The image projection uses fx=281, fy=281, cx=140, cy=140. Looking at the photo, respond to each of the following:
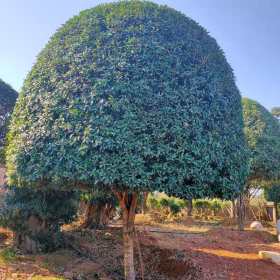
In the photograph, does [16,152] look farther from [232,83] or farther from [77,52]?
[232,83]

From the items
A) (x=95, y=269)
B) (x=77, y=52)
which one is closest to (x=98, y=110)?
(x=77, y=52)

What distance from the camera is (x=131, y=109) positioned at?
3.82m

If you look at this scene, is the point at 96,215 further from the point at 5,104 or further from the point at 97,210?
the point at 5,104

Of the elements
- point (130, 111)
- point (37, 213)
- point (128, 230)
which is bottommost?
point (128, 230)

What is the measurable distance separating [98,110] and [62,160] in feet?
2.74

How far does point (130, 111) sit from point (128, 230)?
2.23 m

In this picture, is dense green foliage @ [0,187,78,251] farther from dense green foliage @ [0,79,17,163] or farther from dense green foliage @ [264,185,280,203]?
dense green foliage @ [264,185,280,203]

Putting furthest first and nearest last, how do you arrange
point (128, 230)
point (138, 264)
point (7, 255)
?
point (138, 264)
point (7, 255)
point (128, 230)

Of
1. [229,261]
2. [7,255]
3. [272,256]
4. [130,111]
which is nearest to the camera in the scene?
[130,111]

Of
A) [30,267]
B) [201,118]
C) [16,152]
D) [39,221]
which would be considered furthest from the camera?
[39,221]

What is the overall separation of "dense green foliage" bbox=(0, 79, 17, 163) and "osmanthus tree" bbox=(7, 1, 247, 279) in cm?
455

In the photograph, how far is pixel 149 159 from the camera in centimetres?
373

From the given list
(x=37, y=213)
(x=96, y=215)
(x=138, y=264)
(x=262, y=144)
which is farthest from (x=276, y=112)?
(x=37, y=213)

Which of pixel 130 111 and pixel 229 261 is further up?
pixel 130 111
